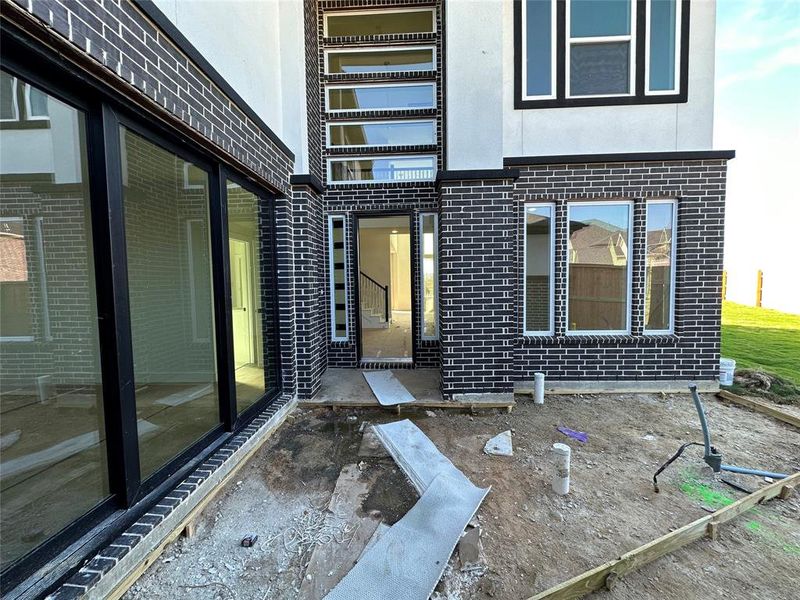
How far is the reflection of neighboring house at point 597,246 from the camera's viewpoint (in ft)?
16.2

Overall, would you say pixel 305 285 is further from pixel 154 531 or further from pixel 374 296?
pixel 374 296

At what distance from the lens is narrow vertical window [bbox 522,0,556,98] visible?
15.6 ft

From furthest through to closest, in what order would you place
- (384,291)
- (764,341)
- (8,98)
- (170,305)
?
(384,291) → (764,341) → (170,305) → (8,98)

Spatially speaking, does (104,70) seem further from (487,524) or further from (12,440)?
(487,524)

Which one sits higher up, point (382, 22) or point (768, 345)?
point (382, 22)

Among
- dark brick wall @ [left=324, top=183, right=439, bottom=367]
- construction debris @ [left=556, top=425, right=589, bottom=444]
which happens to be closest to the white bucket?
construction debris @ [left=556, top=425, right=589, bottom=444]

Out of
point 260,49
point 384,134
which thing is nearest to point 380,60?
point 384,134

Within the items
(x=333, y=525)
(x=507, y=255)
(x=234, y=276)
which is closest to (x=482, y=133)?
(x=507, y=255)

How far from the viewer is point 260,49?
144 inches

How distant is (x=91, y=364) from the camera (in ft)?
7.78

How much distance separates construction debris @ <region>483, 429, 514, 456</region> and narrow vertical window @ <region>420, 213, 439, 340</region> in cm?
224

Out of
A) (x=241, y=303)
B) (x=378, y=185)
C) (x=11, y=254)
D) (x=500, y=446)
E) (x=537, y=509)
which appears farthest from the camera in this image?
→ (x=378, y=185)

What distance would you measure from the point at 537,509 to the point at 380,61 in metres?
6.27

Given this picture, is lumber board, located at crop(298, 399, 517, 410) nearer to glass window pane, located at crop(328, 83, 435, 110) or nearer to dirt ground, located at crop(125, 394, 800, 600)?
dirt ground, located at crop(125, 394, 800, 600)
